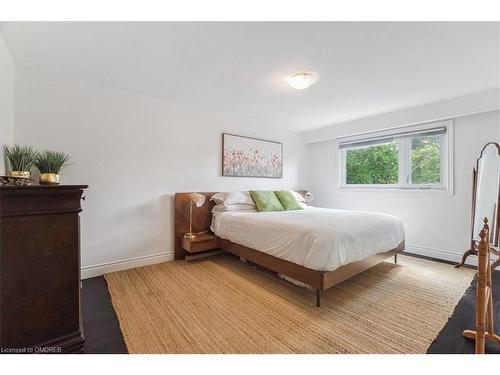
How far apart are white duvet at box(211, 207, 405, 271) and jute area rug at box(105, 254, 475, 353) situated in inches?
13.7

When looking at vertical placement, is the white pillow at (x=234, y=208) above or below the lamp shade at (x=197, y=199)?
below

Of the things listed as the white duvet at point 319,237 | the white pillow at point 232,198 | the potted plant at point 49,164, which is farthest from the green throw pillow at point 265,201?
the potted plant at point 49,164

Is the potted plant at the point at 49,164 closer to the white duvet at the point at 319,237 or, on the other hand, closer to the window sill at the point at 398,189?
the white duvet at the point at 319,237

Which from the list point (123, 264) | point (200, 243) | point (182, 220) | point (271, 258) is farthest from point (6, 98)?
point (271, 258)

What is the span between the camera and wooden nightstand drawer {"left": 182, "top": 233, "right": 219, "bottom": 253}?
2852mm

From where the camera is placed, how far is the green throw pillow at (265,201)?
325 centimetres

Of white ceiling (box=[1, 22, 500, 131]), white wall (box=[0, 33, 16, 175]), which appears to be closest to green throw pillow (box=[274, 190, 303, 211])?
white ceiling (box=[1, 22, 500, 131])

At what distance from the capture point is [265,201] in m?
3.30

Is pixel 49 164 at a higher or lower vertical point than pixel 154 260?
higher

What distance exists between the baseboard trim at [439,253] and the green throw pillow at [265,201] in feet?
6.73

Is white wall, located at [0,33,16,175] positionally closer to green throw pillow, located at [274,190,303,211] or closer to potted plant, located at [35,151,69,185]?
potted plant, located at [35,151,69,185]

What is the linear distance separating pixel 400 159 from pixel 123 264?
419 cm

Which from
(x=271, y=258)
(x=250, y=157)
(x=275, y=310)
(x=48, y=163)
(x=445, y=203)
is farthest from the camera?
(x=250, y=157)

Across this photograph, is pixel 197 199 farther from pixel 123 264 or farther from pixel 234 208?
pixel 123 264
